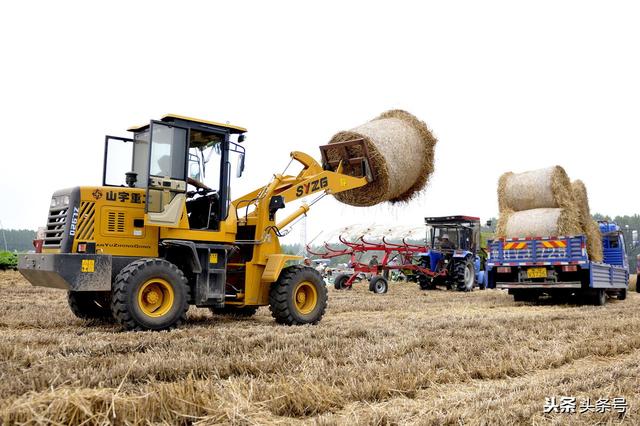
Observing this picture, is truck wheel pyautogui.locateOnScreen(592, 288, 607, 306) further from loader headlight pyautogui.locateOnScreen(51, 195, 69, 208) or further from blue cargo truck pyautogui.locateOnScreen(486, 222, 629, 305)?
loader headlight pyautogui.locateOnScreen(51, 195, 69, 208)

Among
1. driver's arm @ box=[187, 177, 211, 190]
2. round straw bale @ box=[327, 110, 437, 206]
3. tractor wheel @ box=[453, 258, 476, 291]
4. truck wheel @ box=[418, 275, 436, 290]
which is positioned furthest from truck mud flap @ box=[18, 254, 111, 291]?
tractor wheel @ box=[453, 258, 476, 291]

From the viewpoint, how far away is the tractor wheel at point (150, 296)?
270 inches

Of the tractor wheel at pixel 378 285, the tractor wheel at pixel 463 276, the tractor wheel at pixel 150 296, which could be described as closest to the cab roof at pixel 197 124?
the tractor wheel at pixel 150 296

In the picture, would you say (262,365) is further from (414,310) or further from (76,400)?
(414,310)

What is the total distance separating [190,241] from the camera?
25.5ft

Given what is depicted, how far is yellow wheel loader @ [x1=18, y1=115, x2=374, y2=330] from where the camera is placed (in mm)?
7039

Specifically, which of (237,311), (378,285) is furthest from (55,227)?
(378,285)

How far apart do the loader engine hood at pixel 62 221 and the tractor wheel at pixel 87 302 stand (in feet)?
2.80

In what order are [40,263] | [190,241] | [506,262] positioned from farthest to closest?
[506,262]
[190,241]
[40,263]

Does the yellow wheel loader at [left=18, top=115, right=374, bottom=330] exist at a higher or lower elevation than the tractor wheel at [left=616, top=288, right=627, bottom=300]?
higher

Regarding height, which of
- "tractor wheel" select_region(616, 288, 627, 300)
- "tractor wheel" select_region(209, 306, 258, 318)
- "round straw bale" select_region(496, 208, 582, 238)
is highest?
"round straw bale" select_region(496, 208, 582, 238)

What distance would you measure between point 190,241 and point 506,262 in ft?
25.2

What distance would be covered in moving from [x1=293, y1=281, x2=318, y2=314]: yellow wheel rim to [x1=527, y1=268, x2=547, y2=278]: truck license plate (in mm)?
6042

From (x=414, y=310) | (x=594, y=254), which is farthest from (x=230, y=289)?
(x=594, y=254)
